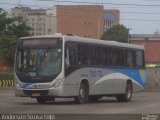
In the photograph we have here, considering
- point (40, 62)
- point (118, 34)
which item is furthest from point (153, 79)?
point (118, 34)

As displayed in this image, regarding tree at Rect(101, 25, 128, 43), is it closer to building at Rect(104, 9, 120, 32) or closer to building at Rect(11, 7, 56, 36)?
building at Rect(11, 7, 56, 36)

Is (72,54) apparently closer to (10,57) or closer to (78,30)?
(10,57)

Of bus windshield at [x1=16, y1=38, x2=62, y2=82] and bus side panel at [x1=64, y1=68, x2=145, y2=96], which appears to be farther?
bus side panel at [x1=64, y1=68, x2=145, y2=96]

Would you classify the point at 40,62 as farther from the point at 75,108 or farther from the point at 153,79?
the point at 153,79

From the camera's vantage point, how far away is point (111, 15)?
16275 centimetres

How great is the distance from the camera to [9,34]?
8556 centimetres

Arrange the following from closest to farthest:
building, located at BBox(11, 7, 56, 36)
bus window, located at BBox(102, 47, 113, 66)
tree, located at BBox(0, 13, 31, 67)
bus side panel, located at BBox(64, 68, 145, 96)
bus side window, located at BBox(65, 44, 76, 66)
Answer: bus side window, located at BBox(65, 44, 76, 66), bus side panel, located at BBox(64, 68, 145, 96), bus window, located at BBox(102, 47, 113, 66), tree, located at BBox(0, 13, 31, 67), building, located at BBox(11, 7, 56, 36)

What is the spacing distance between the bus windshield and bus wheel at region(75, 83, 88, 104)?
1970mm

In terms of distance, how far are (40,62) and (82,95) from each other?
2.75m

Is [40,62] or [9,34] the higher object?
[40,62]

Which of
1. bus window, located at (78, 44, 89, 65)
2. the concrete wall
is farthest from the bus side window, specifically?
the concrete wall

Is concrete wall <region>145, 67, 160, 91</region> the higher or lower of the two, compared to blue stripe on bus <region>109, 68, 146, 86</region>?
lower

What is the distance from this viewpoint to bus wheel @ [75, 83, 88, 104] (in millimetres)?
26438

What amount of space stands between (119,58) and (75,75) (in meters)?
5.24
